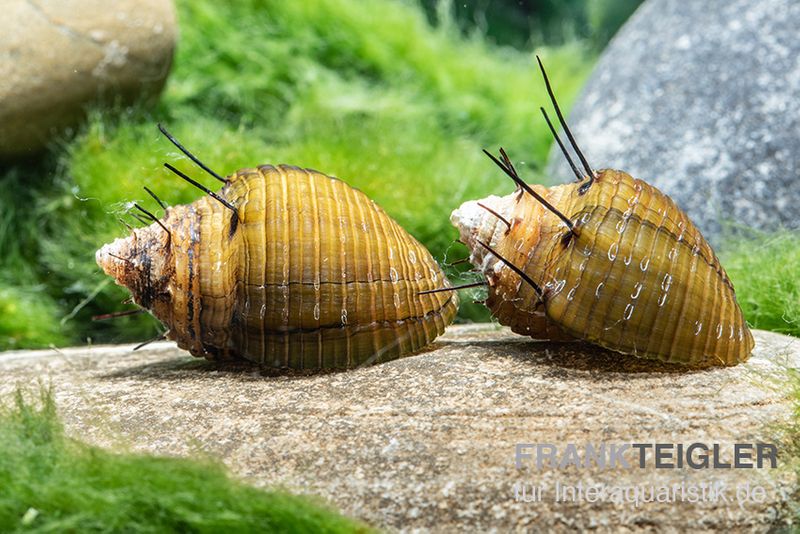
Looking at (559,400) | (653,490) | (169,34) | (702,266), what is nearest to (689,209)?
(702,266)

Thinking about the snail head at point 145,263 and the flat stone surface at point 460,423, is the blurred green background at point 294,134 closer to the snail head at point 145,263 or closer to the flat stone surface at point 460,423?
the snail head at point 145,263

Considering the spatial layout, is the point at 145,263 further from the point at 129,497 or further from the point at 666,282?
the point at 666,282

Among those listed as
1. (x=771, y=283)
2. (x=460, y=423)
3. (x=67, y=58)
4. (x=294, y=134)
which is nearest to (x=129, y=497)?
(x=460, y=423)

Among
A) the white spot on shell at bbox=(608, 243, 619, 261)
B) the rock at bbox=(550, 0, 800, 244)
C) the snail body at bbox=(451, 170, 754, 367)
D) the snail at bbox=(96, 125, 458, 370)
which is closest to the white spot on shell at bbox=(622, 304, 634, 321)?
the snail body at bbox=(451, 170, 754, 367)

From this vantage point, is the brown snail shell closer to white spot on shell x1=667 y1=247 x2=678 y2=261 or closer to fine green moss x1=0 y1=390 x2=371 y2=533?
fine green moss x1=0 y1=390 x2=371 y2=533

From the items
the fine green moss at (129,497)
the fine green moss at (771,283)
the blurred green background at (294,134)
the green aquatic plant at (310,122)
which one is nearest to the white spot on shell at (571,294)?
the blurred green background at (294,134)

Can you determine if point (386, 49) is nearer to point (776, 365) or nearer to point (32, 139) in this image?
point (32, 139)
